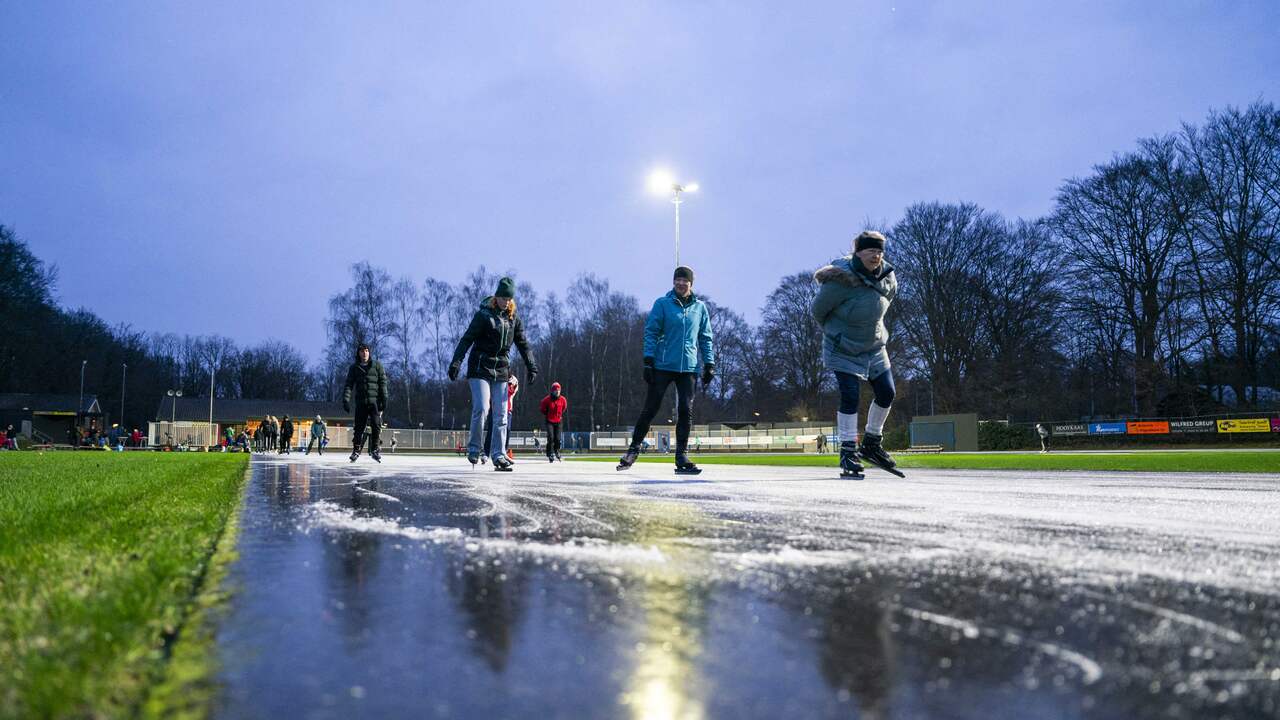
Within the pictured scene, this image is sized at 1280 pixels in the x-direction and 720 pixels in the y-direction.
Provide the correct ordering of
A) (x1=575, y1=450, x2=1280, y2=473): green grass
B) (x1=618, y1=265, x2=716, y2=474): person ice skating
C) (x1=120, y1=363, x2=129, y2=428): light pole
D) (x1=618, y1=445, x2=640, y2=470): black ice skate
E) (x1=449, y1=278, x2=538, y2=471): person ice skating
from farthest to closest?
(x1=120, y1=363, x2=129, y2=428): light pole → (x1=575, y1=450, x2=1280, y2=473): green grass → (x1=449, y1=278, x2=538, y2=471): person ice skating → (x1=618, y1=445, x2=640, y2=470): black ice skate → (x1=618, y1=265, x2=716, y2=474): person ice skating

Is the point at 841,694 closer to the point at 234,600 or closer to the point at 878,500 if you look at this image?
the point at 234,600

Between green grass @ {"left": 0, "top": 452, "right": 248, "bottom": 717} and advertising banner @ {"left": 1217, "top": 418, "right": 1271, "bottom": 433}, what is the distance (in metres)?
34.1

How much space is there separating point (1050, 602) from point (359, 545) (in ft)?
5.74

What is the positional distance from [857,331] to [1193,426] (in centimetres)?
3014

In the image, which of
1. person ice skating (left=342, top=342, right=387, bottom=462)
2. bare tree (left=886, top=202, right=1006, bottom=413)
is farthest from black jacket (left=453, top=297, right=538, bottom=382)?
bare tree (left=886, top=202, right=1006, bottom=413)

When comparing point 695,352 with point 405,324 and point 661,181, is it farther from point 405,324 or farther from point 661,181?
point 405,324

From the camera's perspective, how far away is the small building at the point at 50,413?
200 feet

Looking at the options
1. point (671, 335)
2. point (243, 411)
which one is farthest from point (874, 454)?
point (243, 411)

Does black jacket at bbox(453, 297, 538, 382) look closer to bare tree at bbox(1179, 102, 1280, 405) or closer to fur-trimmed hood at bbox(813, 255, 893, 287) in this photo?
fur-trimmed hood at bbox(813, 255, 893, 287)

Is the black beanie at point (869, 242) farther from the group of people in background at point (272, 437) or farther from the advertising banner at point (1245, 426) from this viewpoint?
the advertising banner at point (1245, 426)

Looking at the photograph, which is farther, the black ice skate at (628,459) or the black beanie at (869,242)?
the black ice skate at (628,459)

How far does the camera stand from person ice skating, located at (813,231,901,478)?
618cm

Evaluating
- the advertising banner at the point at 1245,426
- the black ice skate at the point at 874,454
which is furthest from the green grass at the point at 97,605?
the advertising banner at the point at 1245,426

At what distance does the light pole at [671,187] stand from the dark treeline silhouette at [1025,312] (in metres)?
22.1
